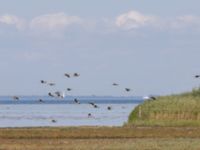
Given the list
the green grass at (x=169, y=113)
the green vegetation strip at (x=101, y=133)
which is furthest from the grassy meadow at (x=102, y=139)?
the green grass at (x=169, y=113)

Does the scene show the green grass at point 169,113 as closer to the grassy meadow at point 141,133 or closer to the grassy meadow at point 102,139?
the grassy meadow at point 141,133

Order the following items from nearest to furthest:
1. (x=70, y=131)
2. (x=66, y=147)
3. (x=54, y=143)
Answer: (x=66, y=147)
(x=54, y=143)
(x=70, y=131)

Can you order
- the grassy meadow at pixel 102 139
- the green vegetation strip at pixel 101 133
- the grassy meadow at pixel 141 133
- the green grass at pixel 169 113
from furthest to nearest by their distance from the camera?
the green grass at pixel 169 113, the green vegetation strip at pixel 101 133, the grassy meadow at pixel 141 133, the grassy meadow at pixel 102 139

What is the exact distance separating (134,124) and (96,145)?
822 inches

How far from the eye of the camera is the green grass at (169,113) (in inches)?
2603

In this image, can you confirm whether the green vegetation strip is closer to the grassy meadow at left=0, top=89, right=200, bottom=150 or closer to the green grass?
the grassy meadow at left=0, top=89, right=200, bottom=150

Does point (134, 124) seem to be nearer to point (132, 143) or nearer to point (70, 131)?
→ point (70, 131)

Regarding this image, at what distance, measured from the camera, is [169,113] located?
220 feet

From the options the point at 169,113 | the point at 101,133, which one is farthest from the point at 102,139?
the point at 169,113

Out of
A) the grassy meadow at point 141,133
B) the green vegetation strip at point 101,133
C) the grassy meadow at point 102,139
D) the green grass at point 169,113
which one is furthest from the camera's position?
the green grass at point 169,113

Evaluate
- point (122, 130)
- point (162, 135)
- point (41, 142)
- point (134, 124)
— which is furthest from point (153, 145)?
point (134, 124)

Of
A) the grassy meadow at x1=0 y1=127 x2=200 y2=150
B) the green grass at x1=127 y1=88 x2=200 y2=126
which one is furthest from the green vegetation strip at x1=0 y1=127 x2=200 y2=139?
the green grass at x1=127 y1=88 x2=200 y2=126

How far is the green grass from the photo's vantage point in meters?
66.1

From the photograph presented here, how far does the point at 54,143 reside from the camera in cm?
4781
